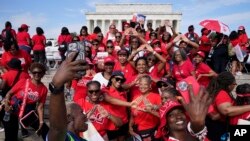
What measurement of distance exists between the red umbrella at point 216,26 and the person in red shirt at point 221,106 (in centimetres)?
347

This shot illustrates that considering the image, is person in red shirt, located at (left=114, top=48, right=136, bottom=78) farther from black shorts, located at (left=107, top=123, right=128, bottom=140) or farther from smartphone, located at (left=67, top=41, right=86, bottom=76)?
smartphone, located at (left=67, top=41, right=86, bottom=76)

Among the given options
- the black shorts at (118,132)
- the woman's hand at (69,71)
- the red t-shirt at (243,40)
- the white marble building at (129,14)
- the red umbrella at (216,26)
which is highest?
the white marble building at (129,14)

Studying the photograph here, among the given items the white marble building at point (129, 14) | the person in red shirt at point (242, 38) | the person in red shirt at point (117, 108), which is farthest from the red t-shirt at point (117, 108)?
the white marble building at point (129, 14)

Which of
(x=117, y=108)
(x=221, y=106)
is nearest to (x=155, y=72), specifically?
(x=117, y=108)

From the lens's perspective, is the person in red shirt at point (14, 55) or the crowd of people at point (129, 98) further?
the person in red shirt at point (14, 55)

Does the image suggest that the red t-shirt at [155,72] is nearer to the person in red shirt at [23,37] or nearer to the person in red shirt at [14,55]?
the person in red shirt at [14,55]

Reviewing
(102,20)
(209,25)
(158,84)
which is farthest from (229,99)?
(102,20)

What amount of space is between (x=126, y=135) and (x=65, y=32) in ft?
20.6

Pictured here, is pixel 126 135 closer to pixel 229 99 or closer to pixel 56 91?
pixel 229 99

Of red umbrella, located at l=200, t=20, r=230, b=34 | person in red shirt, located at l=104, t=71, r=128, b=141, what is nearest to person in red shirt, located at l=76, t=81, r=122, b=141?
person in red shirt, located at l=104, t=71, r=128, b=141

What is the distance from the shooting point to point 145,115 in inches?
188

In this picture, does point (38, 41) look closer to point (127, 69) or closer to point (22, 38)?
point (22, 38)

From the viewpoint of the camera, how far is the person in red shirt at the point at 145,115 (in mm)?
4737

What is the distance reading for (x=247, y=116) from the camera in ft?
12.9
